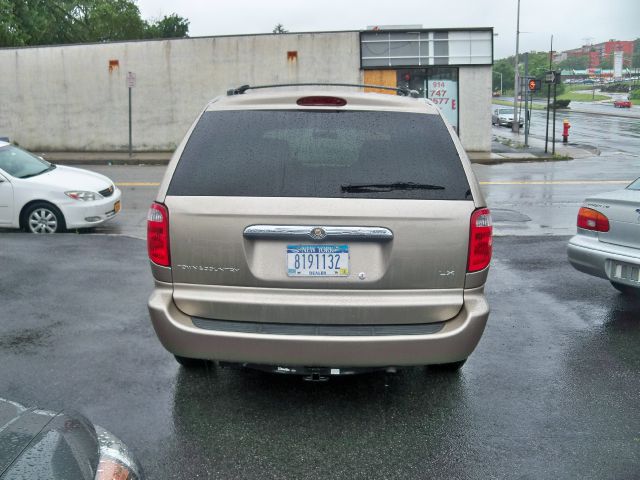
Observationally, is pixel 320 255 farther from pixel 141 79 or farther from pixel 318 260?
pixel 141 79

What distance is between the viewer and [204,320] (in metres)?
4.16

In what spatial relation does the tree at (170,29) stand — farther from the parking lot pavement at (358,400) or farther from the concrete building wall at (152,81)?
the parking lot pavement at (358,400)

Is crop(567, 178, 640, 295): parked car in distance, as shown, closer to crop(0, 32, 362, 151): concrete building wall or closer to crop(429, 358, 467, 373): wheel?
crop(429, 358, 467, 373): wheel

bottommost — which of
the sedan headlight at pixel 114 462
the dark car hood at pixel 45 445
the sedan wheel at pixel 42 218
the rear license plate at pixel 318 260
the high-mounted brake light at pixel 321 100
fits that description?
the sedan wheel at pixel 42 218

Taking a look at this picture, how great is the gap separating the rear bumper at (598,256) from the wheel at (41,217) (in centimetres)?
720

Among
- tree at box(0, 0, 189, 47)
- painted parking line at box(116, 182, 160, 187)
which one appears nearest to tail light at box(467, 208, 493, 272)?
painted parking line at box(116, 182, 160, 187)

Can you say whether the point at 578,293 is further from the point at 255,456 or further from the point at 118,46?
the point at 118,46

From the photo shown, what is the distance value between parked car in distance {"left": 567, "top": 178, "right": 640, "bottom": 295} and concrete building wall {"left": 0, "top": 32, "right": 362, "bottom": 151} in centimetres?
2018

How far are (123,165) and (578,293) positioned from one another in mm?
18856

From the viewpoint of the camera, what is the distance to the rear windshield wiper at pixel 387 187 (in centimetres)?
407

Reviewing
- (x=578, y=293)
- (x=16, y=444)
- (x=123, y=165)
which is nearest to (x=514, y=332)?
(x=578, y=293)

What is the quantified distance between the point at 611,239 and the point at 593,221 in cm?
27

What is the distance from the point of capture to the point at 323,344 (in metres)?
4.00

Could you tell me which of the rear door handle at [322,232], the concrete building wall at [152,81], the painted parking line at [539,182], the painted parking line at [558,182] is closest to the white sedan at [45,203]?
the painted parking line at [539,182]
